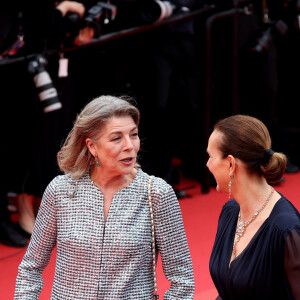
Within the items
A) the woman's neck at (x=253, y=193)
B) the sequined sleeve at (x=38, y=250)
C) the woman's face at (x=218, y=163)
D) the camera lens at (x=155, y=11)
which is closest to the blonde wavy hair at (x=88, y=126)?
the sequined sleeve at (x=38, y=250)

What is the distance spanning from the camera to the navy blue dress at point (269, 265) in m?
2.32

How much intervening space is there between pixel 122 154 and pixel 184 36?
10.5ft


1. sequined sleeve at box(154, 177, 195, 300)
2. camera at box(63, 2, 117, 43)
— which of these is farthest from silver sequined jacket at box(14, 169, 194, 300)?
camera at box(63, 2, 117, 43)

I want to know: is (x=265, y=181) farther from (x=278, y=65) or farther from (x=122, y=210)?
(x=278, y=65)

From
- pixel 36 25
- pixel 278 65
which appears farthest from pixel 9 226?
pixel 278 65

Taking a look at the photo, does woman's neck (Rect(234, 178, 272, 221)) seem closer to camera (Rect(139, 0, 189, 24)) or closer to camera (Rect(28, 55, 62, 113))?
camera (Rect(28, 55, 62, 113))

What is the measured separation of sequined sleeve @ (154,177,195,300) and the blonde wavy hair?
0.31 meters

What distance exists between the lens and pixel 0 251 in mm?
4332

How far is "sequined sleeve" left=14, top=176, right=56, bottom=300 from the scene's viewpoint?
2.43 metres

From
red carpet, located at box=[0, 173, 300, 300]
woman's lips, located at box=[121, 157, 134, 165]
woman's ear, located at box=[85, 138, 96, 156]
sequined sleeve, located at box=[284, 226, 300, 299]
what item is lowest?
red carpet, located at box=[0, 173, 300, 300]

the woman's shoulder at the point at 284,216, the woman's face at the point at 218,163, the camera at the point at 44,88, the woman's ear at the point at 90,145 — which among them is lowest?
the camera at the point at 44,88

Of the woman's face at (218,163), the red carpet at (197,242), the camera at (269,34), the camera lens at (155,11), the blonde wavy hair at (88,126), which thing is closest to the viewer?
the blonde wavy hair at (88,126)

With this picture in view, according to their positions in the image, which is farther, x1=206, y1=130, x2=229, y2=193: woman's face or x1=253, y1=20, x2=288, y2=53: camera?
x1=253, y1=20, x2=288, y2=53: camera

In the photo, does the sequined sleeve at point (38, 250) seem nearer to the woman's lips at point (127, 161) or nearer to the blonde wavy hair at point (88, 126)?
the blonde wavy hair at point (88, 126)
